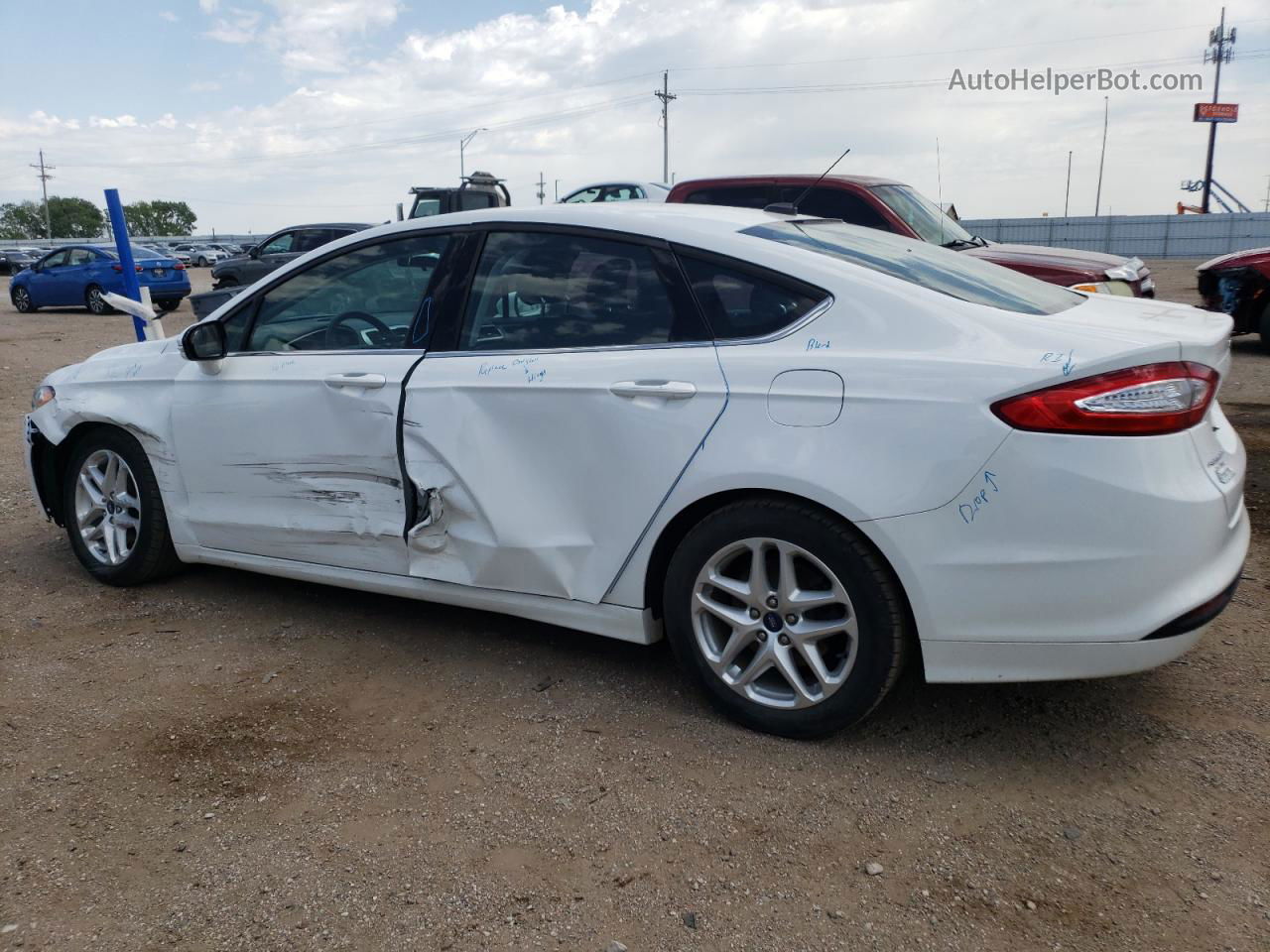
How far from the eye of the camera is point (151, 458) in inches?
178

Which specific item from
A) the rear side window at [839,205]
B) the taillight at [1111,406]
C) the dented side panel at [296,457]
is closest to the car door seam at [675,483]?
the taillight at [1111,406]

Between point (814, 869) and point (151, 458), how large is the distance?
328 cm

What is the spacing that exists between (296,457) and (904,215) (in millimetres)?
6020

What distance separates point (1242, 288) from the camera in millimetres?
10648

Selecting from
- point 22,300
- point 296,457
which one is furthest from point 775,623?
point 22,300

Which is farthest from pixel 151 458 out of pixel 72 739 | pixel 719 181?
pixel 719 181

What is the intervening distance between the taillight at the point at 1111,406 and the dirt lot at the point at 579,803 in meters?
0.32

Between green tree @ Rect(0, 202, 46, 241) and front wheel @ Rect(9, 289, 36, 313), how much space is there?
347ft

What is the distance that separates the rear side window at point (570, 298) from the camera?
11.1 feet

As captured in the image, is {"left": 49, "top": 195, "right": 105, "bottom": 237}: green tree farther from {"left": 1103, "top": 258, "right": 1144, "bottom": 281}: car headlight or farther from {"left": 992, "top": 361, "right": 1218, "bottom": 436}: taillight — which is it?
{"left": 992, "top": 361, "right": 1218, "bottom": 436}: taillight

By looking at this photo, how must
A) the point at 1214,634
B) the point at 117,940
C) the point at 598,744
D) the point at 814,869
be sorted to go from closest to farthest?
the point at 117,940 < the point at 814,869 < the point at 598,744 < the point at 1214,634

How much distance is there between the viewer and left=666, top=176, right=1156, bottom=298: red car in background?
26.3 feet

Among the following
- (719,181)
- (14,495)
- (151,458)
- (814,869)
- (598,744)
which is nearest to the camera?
(814,869)

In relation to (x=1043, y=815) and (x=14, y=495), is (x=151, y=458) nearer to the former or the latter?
(x=14, y=495)
